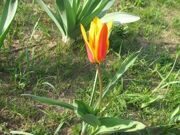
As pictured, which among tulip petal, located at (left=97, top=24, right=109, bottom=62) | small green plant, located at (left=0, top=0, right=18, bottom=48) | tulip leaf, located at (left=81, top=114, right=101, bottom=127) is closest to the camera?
tulip petal, located at (left=97, top=24, right=109, bottom=62)

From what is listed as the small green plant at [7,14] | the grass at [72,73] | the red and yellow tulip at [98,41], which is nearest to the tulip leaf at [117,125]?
the grass at [72,73]

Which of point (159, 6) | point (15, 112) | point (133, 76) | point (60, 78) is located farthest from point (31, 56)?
point (159, 6)

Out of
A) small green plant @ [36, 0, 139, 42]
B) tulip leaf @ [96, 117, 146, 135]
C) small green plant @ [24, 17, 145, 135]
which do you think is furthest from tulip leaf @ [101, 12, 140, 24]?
tulip leaf @ [96, 117, 146, 135]

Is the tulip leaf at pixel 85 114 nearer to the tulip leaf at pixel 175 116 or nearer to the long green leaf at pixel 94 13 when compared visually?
the tulip leaf at pixel 175 116

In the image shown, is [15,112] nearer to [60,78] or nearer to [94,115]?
[60,78]

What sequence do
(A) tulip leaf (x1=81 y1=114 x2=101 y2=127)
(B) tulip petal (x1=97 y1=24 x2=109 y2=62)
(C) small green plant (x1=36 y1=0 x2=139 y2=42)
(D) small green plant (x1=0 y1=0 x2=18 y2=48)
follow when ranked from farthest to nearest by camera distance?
1. (C) small green plant (x1=36 y1=0 x2=139 y2=42)
2. (D) small green plant (x1=0 y1=0 x2=18 y2=48)
3. (A) tulip leaf (x1=81 y1=114 x2=101 y2=127)
4. (B) tulip petal (x1=97 y1=24 x2=109 y2=62)

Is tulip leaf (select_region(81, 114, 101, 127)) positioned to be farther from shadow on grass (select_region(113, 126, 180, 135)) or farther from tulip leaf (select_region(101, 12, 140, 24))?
tulip leaf (select_region(101, 12, 140, 24))
